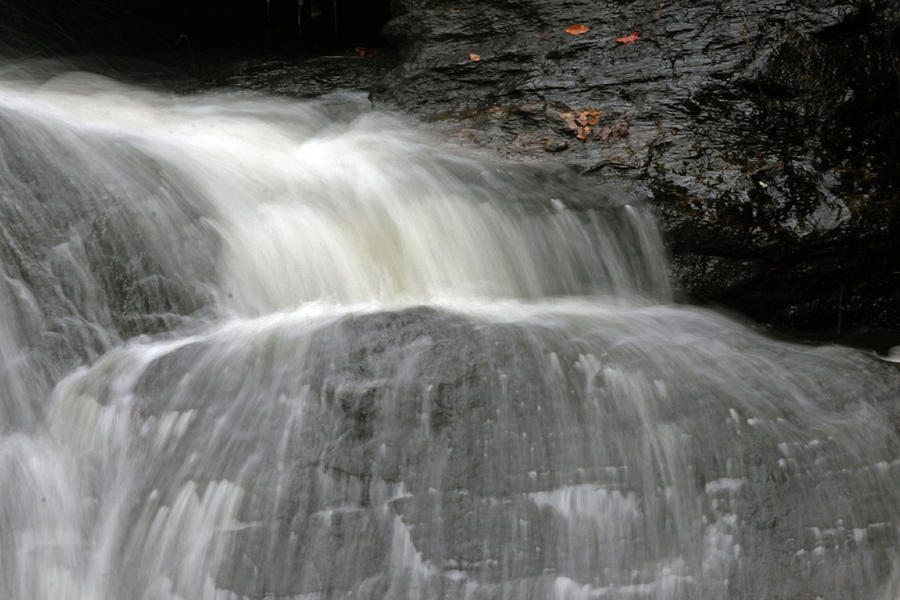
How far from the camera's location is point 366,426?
3.05 m

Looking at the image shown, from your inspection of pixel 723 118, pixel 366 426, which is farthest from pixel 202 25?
pixel 366 426

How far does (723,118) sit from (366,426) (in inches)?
125

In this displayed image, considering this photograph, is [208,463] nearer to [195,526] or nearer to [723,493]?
[195,526]

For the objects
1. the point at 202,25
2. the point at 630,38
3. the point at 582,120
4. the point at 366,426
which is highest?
the point at 202,25

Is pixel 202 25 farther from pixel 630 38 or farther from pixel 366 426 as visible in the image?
pixel 366 426

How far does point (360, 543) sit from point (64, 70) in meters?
5.11

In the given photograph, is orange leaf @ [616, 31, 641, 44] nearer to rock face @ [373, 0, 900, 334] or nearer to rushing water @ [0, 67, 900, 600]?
rock face @ [373, 0, 900, 334]

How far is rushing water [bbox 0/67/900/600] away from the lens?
2.81 metres

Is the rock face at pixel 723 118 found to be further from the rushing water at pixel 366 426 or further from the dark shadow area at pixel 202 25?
the dark shadow area at pixel 202 25

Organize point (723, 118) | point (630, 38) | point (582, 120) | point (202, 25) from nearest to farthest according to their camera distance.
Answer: point (723, 118) < point (582, 120) < point (630, 38) < point (202, 25)

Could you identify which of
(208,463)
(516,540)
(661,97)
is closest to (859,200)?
(661,97)

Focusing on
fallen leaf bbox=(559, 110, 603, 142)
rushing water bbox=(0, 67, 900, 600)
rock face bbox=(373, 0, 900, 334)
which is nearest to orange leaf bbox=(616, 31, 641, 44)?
rock face bbox=(373, 0, 900, 334)

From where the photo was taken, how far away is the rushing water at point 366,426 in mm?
2811

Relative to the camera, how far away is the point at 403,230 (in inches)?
180
